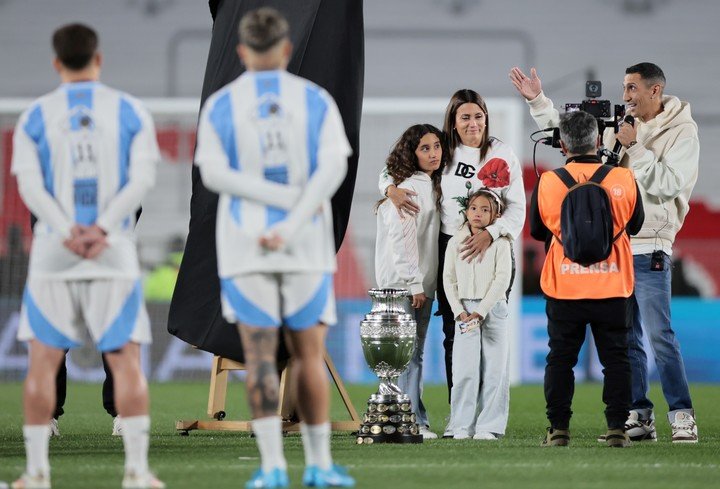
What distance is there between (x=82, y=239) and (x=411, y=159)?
283 centimetres

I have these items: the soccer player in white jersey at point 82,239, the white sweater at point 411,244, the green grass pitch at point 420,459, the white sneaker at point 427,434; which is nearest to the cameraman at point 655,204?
the green grass pitch at point 420,459

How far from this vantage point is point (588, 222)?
5473 mm

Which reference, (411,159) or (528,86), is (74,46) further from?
(528,86)

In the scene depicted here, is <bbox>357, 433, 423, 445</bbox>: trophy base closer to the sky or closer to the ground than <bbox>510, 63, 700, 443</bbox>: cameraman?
closer to the ground

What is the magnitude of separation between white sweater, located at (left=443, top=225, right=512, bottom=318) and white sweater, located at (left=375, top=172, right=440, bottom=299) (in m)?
0.18

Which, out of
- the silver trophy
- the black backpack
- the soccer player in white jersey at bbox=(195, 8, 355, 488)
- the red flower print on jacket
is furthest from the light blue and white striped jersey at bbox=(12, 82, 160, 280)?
the red flower print on jacket

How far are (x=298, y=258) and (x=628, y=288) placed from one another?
2196 mm

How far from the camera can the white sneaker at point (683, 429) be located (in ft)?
19.6

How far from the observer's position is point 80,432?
664cm

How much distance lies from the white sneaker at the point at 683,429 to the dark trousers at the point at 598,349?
1.75 ft

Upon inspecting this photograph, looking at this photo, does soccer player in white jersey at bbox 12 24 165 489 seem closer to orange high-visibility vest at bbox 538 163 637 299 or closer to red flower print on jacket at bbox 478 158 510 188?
orange high-visibility vest at bbox 538 163 637 299

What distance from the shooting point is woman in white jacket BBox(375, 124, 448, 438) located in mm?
6281

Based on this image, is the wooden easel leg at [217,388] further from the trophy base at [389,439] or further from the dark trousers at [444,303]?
the dark trousers at [444,303]

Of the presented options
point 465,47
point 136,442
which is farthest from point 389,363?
point 465,47
